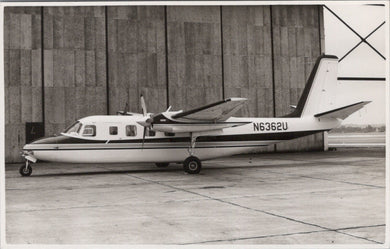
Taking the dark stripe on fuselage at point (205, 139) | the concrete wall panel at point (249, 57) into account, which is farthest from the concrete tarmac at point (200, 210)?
the concrete wall panel at point (249, 57)

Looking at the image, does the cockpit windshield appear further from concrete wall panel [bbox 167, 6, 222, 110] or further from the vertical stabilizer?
concrete wall panel [bbox 167, 6, 222, 110]

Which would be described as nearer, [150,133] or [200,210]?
[200,210]

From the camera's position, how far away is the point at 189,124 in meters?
16.0

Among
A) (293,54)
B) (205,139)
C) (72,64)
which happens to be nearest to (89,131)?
(205,139)

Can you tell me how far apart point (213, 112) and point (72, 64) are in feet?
41.6

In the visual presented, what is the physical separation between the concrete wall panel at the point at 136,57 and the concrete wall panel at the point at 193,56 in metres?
0.67

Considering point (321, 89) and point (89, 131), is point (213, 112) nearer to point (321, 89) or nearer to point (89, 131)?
point (89, 131)

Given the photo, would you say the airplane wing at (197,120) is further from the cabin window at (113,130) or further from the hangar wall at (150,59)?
the hangar wall at (150,59)

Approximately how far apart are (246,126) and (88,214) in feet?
33.0

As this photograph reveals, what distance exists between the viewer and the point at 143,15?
2619 centimetres

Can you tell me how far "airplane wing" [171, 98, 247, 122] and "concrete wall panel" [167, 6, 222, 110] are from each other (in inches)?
425

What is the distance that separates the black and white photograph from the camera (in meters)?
7.12

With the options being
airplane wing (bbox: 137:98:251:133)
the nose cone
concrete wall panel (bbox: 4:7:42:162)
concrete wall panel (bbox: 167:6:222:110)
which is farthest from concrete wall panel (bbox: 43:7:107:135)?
airplane wing (bbox: 137:98:251:133)

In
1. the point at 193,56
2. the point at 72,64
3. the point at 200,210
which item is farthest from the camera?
the point at 193,56
